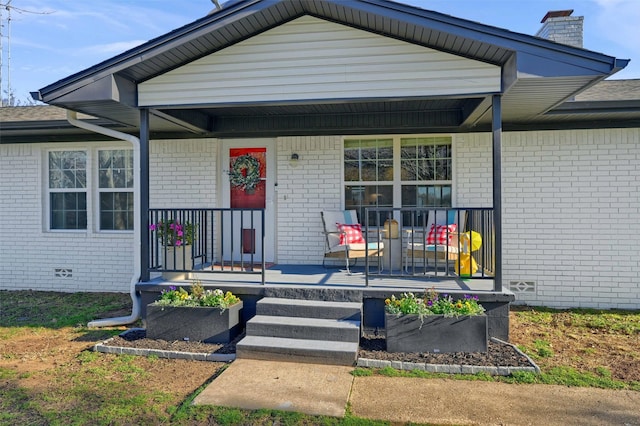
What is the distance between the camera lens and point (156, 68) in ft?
16.2

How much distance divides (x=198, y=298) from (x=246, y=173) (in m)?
2.53

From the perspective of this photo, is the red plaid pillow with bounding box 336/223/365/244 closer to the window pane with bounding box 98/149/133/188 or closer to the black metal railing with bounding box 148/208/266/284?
the black metal railing with bounding box 148/208/266/284

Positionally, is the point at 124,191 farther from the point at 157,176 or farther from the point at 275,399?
the point at 275,399

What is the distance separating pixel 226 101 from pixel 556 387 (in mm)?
4062

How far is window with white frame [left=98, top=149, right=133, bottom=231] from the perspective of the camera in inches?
283

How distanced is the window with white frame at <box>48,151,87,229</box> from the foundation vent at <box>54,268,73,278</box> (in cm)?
69

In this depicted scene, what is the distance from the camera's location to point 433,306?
428cm

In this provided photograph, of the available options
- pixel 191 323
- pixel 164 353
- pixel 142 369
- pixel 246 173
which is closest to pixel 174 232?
pixel 191 323

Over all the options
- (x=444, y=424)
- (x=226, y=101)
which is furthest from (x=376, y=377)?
(x=226, y=101)

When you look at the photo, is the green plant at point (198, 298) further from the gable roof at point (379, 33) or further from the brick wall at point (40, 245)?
the brick wall at point (40, 245)

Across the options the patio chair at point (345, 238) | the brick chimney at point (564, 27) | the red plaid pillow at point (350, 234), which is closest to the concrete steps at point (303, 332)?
the patio chair at point (345, 238)

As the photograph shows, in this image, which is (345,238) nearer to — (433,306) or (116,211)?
(433,306)

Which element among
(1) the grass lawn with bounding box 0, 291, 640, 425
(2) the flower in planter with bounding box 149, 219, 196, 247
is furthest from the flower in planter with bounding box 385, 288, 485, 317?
(2) the flower in planter with bounding box 149, 219, 196, 247

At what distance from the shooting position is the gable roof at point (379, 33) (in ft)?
13.4
